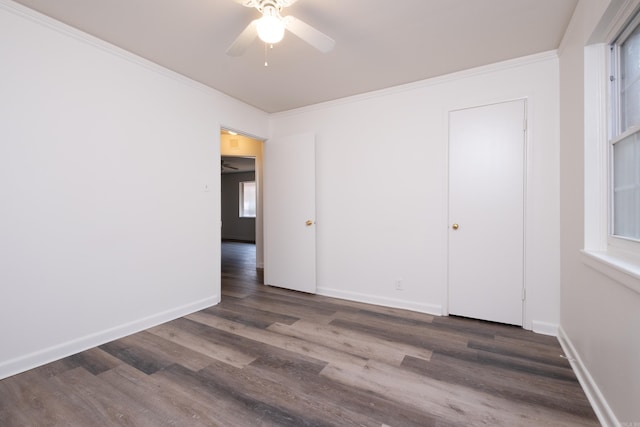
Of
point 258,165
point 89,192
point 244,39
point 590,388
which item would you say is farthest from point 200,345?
point 258,165

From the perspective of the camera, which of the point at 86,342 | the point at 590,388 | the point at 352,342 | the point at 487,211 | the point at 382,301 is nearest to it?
the point at 590,388

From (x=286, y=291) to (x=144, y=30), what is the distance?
10.4ft

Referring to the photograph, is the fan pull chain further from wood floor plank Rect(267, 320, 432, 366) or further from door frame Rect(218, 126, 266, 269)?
door frame Rect(218, 126, 266, 269)

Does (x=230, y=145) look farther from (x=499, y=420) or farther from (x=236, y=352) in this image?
(x=499, y=420)

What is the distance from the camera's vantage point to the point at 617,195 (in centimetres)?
166

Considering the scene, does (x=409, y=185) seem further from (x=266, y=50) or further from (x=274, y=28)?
(x=274, y=28)

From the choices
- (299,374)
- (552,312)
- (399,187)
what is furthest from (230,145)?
(552,312)

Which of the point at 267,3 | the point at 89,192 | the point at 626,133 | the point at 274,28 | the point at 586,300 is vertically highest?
the point at 267,3

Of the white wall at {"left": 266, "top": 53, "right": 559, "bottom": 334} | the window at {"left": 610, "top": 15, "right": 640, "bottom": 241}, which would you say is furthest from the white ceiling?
the window at {"left": 610, "top": 15, "right": 640, "bottom": 241}

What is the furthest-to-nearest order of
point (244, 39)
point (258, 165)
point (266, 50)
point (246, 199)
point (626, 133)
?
point (246, 199) < point (258, 165) < point (266, 50) < point (244, 39) < point (626, 133)

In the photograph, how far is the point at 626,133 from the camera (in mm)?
1504

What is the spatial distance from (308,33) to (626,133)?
1.89m

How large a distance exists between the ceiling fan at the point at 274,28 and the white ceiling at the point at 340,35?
22 centimetres

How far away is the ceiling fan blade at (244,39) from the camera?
177 cm
